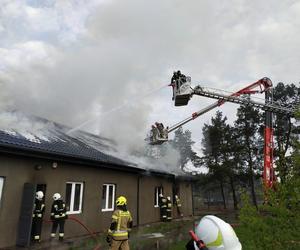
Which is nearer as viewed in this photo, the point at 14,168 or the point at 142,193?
the point at 14,168

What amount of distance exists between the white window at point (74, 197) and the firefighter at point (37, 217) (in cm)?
149

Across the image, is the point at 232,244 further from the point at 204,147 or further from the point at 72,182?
the point at 204,147

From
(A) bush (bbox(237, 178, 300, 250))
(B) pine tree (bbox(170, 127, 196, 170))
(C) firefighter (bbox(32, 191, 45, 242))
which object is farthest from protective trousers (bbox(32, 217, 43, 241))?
(B) pine tree (bbox(170, 127, 196, 170))

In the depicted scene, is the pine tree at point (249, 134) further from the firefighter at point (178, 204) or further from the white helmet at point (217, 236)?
the white helmet at point (217, 236)

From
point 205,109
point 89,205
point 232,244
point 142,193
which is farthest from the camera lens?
point 205,109

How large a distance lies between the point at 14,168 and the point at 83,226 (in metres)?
3.28

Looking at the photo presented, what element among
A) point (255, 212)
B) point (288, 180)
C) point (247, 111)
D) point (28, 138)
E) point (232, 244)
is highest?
point (247, 111)

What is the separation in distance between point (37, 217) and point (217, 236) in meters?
7.58

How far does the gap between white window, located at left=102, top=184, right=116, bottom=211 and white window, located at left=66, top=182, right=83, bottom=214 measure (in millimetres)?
1415

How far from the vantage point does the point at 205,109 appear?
51.9 feet

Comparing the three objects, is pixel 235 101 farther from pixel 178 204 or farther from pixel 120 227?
pixel 120 227

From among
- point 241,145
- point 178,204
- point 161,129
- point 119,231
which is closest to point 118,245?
point 119,231

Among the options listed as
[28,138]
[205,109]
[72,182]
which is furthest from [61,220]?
[205,109]

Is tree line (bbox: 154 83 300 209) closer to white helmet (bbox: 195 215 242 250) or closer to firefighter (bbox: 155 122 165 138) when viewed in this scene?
firefighter (bbox: 155 122 165 138)
